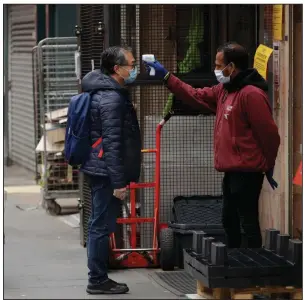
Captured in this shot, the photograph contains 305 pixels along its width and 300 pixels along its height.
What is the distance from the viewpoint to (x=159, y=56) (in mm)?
9625

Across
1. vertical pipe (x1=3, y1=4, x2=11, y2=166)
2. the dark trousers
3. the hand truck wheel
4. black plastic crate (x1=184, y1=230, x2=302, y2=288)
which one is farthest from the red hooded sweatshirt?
vertical pipe (x1=3, y1=4, x2=11, y2=166)

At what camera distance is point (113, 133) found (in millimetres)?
7918

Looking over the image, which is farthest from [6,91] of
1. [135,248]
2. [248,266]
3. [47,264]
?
[248,266]

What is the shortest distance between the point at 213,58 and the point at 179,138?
2.67ft

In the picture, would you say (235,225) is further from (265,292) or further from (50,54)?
(50,54)

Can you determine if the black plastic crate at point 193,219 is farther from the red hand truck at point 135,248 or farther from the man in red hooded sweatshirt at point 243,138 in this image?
the man in red hooded sweatshirt at point 243,138

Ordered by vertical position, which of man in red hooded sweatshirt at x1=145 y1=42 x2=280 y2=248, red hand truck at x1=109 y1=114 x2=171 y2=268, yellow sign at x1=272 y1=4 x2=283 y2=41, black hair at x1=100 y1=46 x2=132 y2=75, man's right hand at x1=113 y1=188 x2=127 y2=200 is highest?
yellow sign at x1=272 y1=4 x2=283 y2=41

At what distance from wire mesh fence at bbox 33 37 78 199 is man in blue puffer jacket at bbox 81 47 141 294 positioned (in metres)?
4.67

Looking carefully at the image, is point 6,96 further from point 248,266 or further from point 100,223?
Answer: point 248,266

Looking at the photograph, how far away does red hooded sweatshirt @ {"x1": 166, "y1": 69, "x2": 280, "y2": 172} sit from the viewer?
7.88m

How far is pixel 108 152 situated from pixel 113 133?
0.48 ft

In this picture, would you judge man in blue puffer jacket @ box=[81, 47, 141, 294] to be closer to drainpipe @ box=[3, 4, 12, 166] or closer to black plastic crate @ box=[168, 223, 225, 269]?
black plastic crate @ box=[168, 223, 225, 269]

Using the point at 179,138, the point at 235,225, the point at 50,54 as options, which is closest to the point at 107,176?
the point at 235,225

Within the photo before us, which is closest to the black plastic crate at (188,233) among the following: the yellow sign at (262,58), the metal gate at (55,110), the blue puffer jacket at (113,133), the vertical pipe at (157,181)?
the vertical pipe at (157,181)
